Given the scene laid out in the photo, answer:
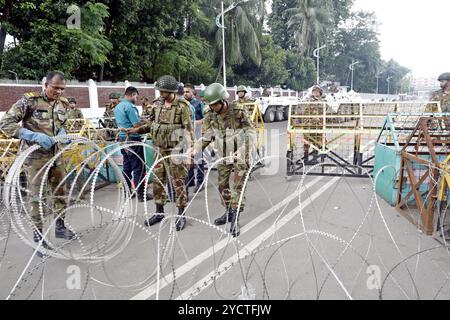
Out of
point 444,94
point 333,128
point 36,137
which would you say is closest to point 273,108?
point 333,128

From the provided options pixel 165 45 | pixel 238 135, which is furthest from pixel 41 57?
pixel 238 135

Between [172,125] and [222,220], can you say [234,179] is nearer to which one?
[222,220]

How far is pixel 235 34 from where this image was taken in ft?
92.3

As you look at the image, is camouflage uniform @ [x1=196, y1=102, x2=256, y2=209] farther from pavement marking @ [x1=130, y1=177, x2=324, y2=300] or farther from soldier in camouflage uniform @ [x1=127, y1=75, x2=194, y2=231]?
pavement marking @ [x1=130, y1=177, x2=324, y2=300]

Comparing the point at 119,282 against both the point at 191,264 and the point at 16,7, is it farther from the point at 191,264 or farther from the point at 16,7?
the point at 16,7

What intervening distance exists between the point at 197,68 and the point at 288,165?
64.6 ft

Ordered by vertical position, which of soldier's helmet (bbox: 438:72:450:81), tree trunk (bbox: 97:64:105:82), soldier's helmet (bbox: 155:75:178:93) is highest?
tree trunk (bbox: 97:64:105:82)

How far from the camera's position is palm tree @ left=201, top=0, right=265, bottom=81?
91.4 ft

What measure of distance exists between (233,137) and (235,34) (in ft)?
83.9

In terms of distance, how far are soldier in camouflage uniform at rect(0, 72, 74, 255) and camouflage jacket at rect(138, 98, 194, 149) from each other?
1.08 meters

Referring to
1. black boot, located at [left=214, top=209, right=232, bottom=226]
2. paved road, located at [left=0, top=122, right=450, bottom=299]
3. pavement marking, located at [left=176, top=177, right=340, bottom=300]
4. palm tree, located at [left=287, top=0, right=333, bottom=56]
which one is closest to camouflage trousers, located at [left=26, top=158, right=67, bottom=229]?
paved road, located at [left=0, top=122, right=450, bottom=299]

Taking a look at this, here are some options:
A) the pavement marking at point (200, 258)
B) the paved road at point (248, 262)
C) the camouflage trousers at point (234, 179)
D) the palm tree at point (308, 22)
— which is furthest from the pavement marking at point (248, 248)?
the palm tree at point (308, 22)

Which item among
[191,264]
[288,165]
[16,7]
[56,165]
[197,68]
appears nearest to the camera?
[191,264]

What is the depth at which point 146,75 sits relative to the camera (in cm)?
2188
